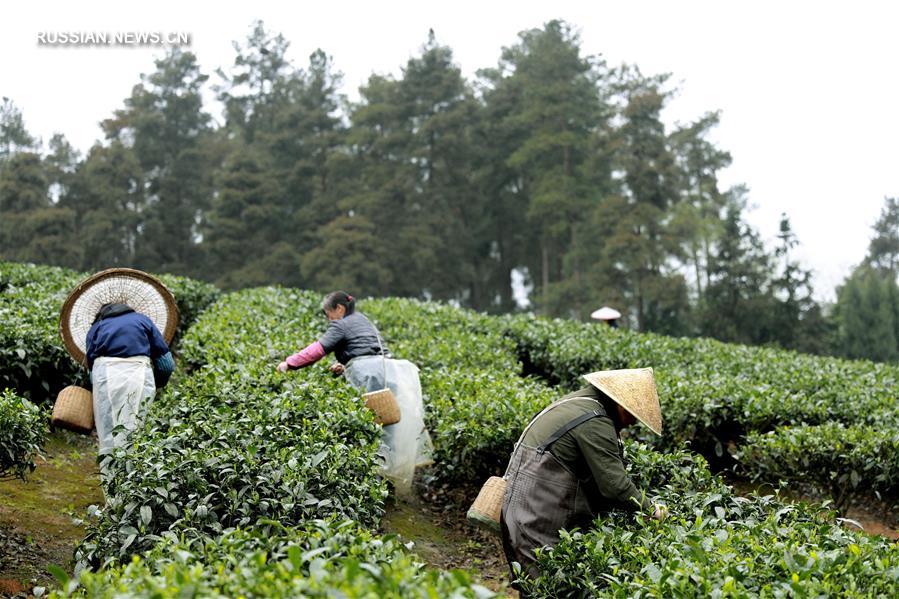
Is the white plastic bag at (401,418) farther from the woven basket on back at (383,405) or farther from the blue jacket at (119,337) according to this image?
the blue jacket at (119,337)

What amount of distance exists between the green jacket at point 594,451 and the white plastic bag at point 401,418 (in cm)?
224

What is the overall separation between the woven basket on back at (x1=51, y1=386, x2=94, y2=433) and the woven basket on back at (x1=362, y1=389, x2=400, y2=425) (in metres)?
1.74

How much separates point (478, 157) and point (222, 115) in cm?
1290

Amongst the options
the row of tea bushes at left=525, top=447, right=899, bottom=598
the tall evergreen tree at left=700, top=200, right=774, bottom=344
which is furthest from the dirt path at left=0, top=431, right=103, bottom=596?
the tall evergreen tree at left=700, top=200, right=774, bottom=344

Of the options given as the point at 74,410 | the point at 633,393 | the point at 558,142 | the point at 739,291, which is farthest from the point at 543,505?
the point at 558,142

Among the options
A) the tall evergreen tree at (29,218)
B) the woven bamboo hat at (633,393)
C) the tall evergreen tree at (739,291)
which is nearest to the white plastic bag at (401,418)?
the woven bamboo hat at (633,393)

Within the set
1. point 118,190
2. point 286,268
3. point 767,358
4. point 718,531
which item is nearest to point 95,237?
point 118,190

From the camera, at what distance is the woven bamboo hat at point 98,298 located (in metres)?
5.52

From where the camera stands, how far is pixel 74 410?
5.19 m

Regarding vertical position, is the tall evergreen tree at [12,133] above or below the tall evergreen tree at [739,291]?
above

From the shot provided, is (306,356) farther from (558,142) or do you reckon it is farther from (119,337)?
(558,142)

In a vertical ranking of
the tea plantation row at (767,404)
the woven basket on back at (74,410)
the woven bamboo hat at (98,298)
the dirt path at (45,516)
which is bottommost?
the dirt path at (45,516)

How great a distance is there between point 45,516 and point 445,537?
278cm

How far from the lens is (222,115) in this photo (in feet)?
129
